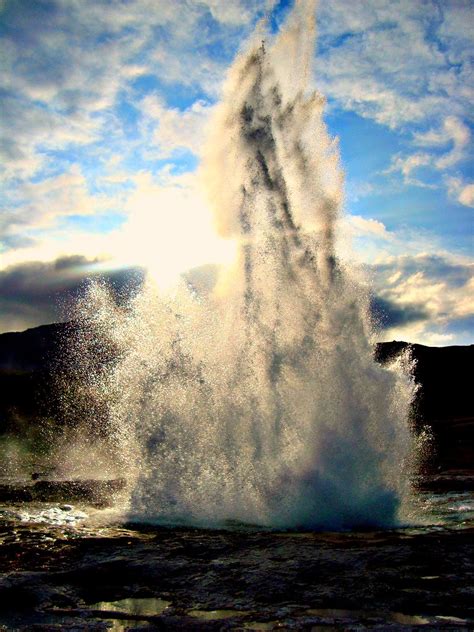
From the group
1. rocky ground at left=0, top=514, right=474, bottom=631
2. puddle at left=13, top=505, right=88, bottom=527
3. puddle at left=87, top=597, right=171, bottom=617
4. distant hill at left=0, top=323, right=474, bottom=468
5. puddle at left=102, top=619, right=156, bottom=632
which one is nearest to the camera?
puddle at left=102, top=619, right=156, bottom=632

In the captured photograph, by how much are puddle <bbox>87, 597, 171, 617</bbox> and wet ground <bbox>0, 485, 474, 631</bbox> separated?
11 millimetres

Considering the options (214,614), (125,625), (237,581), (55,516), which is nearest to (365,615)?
(214,614)

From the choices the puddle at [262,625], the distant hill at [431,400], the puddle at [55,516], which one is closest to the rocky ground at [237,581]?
the puddle at [262,625]

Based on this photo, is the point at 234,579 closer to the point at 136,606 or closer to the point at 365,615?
the point at 136,606

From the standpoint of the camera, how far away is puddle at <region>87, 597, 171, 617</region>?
5.22 m

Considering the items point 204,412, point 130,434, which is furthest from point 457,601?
point 130,434

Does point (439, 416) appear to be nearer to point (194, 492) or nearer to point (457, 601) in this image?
point (194, 492)

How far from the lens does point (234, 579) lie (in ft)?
20.1

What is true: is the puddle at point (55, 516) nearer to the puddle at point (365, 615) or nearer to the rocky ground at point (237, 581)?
the rocky ground at point (237, 581)

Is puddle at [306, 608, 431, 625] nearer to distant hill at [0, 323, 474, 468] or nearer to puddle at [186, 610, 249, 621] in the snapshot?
puddle at [186, 610, 249, 621]

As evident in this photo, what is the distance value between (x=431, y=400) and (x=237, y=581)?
67.7 m

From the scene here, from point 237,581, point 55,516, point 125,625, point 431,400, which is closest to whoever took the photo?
point 125,625

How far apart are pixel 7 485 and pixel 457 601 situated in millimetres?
→ 13947

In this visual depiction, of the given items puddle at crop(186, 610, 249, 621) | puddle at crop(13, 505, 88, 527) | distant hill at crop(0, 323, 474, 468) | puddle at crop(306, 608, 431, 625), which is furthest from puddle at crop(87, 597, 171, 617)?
distant hill at crop(0, 323, 474, 468)
